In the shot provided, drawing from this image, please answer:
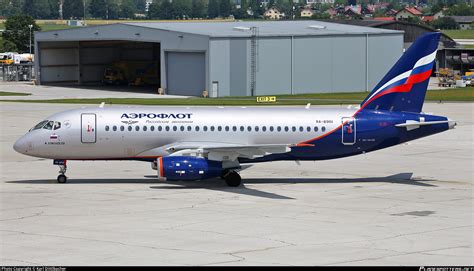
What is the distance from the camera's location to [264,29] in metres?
118

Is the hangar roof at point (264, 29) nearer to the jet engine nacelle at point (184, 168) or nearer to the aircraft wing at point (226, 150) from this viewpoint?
the aircraft wing at point (226, 150)

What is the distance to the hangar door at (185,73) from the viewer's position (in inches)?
4345

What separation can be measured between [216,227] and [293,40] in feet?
264

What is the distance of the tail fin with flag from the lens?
156ft

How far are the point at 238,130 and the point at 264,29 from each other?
72.3 metres

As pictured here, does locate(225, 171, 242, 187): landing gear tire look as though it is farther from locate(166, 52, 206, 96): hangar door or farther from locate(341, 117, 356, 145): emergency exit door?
locate(166, 52, 206, 96): hangar door

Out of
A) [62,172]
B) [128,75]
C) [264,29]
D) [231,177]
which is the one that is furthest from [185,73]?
[231,177]

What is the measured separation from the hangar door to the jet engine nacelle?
216 ft

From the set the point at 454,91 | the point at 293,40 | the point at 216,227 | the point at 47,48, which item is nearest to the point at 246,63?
the point at 293,40

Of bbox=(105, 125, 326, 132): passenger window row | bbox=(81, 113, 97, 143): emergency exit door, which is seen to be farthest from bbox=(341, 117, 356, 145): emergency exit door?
bbox=(81, 113, 97, 143): emergency exit door

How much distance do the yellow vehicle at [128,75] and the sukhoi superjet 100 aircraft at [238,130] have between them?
86.3 meters

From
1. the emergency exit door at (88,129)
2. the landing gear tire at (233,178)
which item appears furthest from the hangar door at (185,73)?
the landing gear tire at (233,178)

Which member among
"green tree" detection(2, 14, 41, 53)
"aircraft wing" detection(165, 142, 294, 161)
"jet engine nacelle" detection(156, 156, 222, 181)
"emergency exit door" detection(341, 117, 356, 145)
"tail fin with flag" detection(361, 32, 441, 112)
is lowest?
"jet engine nacelle" detection(156, 156, 222, 181)

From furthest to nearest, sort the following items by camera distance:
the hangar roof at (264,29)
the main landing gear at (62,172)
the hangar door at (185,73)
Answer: the hangar roof at (264,29)
the hangar door at (185,73)
the main landing gear at (62,172)
